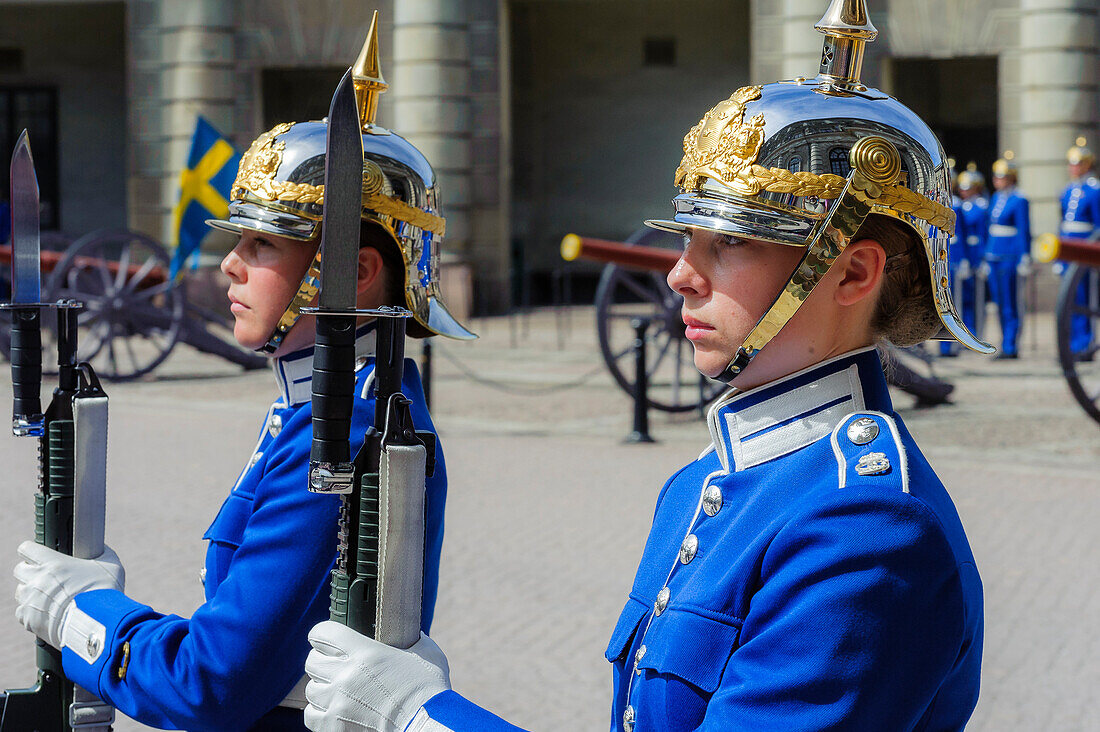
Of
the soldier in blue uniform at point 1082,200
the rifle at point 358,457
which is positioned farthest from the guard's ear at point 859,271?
the soldier in blue uniform at point 1082,200

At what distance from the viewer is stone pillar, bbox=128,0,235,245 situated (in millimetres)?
18422

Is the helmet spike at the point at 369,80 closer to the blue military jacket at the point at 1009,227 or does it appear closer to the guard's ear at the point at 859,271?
the guard's ear at the point at 859,271

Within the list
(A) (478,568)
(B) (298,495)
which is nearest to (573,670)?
(A) (478,568)

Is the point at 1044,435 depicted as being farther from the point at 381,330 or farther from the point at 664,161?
the point at 664,161

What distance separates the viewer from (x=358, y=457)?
5.08 feet

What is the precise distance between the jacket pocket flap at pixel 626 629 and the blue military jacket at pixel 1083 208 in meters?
13.0

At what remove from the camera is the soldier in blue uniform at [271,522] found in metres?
1.86

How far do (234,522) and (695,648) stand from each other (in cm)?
84

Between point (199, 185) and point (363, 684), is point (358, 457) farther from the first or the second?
point (199, 185)

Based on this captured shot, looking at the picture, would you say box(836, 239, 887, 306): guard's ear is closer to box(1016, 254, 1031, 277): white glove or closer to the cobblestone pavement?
the cobblestone pavement

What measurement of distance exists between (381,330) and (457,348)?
1341cm

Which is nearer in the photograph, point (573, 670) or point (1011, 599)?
point (573, 670)

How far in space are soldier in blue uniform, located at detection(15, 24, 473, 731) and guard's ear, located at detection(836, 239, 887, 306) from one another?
0.67 metres

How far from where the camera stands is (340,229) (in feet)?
4.79
